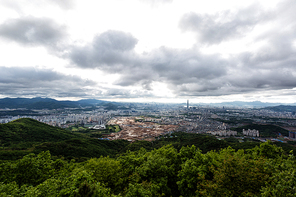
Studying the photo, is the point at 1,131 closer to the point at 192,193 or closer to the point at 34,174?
the point at 34,174

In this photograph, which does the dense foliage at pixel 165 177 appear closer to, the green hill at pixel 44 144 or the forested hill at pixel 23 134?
the green hill at pixel 44 144

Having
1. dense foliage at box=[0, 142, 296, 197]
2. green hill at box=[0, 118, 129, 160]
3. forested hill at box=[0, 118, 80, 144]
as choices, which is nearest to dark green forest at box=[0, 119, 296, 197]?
dense foliage at box=[0, 142, 296, 197]

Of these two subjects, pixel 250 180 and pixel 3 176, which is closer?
pixel 250 180

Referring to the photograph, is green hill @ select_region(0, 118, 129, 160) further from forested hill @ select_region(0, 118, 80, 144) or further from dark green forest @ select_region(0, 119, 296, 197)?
dark green forest @ select_region(0, 119, 296, 197)

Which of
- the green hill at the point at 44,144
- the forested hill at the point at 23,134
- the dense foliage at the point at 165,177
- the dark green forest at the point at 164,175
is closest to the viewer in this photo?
the dense foliage at the point at 165,177

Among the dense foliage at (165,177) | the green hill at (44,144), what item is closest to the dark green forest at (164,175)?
the dense foliage at (165,177)

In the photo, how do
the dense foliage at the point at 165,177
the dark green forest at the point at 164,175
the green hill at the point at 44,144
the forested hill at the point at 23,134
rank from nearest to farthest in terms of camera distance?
the dense foliage at the point at 165,177
the dark green forest at the point at 164,175
the green hill at the point at 44,144
the forested hill at the point at 23,134

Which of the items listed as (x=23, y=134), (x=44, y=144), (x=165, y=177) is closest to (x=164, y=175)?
(x=165, y=177)

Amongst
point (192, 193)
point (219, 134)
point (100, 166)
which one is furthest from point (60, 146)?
point (219, 134)

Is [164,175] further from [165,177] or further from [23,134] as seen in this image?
[23,134]
